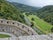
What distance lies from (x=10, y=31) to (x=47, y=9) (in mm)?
15145

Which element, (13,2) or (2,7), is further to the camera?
(13,2)

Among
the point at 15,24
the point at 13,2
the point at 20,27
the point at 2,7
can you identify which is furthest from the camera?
the point at 13,2

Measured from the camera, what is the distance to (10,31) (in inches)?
412

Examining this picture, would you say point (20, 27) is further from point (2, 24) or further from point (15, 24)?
point (2, 24)

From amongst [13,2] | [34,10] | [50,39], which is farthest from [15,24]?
[34,10]

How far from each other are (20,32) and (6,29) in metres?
0.92

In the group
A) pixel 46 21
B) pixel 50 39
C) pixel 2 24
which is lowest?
pixel 46 21

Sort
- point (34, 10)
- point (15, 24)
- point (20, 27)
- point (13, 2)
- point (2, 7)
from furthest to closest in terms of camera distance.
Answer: point (34, 10) < point (13, 2) < point (2, 7) < point (15, 24) < point (20, 27)

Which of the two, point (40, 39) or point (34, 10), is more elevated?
point (40, 39)

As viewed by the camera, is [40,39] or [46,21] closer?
[40,39]

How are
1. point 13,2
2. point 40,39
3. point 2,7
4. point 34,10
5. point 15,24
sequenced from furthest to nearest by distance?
point 34,10 → point 13,2 → point 2,7 → point 15,24 → point 40,39

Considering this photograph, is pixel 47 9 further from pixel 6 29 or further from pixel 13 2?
pixel 6 29

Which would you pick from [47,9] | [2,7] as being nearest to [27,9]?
[47,9]

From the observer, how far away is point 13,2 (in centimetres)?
2208
